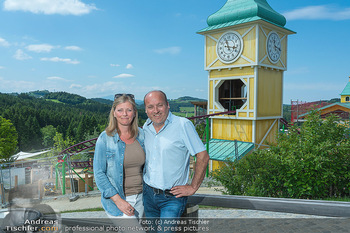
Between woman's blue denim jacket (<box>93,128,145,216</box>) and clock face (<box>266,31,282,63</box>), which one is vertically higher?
clock face (<box>266,31,282,63</box>)

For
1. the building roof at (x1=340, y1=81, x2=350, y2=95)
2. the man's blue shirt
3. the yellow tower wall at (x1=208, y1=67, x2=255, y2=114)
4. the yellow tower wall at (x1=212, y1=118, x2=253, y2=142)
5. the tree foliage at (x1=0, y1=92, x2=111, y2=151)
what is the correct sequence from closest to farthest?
the man's blue shirt, the yellow tower wall at (x1=208, y1=67, x2=255, y2=114), the yellow tower wall at (x1=212, y1=118, x2=253, y2=142), the building roof at (x1=340, y1=81, x2=350, y2=95), the tree foliage at (x1=0, y1=92, x2=111, y2=151)

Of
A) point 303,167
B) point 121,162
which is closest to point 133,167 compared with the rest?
point 121,162

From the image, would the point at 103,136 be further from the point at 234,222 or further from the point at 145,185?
the point at 234,222

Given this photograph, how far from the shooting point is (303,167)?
875cm

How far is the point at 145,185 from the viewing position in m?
2.90

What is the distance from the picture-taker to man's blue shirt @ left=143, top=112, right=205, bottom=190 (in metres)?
2.72

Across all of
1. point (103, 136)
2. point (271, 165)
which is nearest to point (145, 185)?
point (103, 136)

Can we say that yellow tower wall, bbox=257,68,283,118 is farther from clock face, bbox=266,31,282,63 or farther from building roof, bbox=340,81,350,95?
building roof, bbox=340,81,350,95

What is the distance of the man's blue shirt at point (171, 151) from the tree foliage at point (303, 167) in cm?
654

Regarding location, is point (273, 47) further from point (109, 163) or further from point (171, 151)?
point (109, 163)

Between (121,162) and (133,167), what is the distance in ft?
0.47

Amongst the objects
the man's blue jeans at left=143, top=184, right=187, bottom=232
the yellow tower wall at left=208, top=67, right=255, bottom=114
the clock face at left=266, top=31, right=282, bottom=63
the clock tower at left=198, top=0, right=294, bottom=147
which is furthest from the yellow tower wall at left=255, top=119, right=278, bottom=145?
the man's blue jeans at left=143, top=184, right=187, bottom=232

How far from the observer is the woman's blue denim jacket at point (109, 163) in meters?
2.83

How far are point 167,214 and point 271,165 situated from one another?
7.19 m
